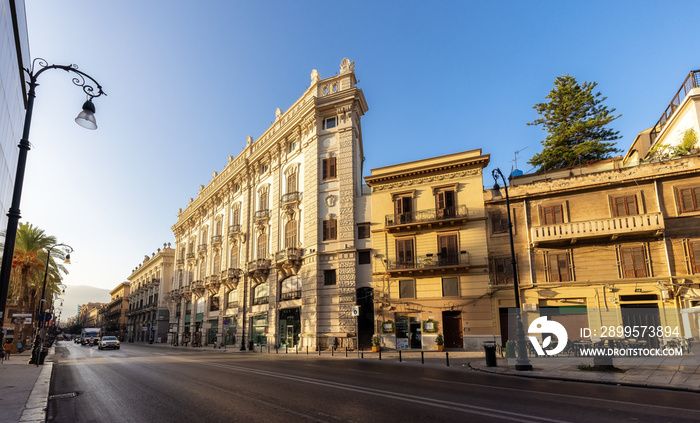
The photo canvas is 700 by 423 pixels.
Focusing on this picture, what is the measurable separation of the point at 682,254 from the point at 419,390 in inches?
819

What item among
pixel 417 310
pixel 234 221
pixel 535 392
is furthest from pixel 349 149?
pixel 535 392

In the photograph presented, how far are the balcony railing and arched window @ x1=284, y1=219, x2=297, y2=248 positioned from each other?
9.67 meters

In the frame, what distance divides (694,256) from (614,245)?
12.3ft

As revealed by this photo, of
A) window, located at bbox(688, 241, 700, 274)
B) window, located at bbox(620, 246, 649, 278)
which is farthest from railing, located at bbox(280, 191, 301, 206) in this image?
window, located at bbox(688, 241, 700, 274)

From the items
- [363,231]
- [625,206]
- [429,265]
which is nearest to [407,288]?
[429,265]

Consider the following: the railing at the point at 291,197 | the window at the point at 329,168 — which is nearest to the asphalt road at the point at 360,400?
the window at the point at 329,168

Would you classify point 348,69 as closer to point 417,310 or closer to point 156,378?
point 417,310

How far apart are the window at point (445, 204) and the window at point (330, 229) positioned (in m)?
Answer: 8.29

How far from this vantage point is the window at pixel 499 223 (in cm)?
2838

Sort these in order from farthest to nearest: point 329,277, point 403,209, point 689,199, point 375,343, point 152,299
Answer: point 152,299 → point 329,277 → point 403,209 → point 375,343 → point 689,199

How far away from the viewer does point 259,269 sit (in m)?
38.6

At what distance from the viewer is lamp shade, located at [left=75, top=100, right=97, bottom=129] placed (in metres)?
9.12

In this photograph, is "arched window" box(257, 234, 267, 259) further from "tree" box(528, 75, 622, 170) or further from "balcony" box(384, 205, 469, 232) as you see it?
"tree" box(528, 75, 622, 170)

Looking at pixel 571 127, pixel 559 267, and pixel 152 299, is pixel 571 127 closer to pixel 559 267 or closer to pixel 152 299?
pixel 559 267
